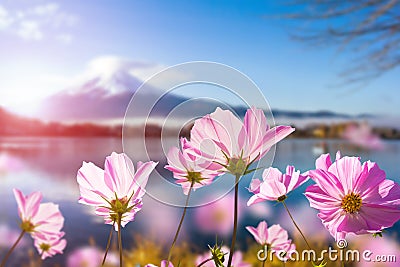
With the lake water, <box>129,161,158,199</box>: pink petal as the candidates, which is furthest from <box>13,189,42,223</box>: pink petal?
the lake water

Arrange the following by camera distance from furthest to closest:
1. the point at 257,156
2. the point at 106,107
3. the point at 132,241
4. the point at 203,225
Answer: the point at 106,107 < the point at 132,241 < the point at 203,225 < the point at 257,156

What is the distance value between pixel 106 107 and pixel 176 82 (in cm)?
165

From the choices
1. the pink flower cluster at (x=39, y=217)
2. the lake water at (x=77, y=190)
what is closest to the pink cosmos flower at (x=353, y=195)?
the pink flower cluster at (x=39, y=217)

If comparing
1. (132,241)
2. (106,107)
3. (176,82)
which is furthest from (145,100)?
(106,107)

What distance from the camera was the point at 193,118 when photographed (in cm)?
21

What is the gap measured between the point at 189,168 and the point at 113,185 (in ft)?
0.11

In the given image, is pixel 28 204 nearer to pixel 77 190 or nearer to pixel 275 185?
pixel 275 185

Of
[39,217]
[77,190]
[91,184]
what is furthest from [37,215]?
[77,190]

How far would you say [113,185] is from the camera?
0.19 meters

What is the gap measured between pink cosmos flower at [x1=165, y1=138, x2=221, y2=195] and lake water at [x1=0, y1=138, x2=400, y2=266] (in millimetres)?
820

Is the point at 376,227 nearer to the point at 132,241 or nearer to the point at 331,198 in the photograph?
the point at 331,198

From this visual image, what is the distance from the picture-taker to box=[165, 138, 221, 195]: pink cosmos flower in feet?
0.60

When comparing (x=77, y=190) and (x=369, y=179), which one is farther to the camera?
(x=77, y=190)

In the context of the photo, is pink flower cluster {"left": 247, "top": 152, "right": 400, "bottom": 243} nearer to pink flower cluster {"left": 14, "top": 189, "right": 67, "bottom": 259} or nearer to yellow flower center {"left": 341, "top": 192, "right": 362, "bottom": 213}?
yellow flower center {"left": 341, "top": 192, "right": 362, "bottom": 213}
